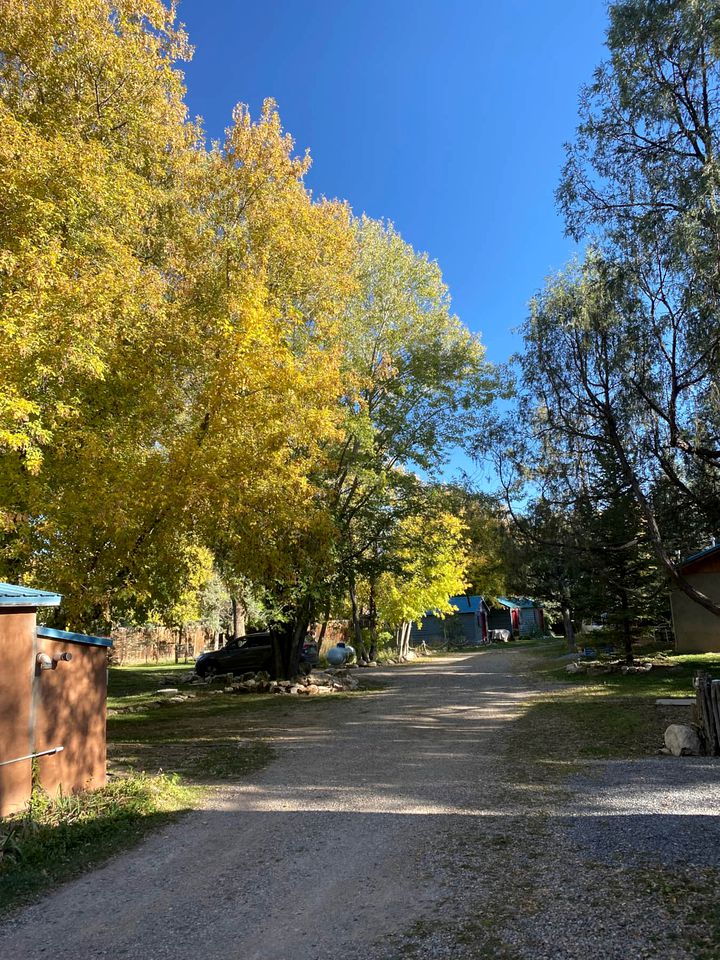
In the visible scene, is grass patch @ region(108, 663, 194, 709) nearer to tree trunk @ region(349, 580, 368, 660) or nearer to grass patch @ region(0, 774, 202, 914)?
tree trunk @ region(349, 580, 368, 660)

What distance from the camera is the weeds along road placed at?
386 centimetres

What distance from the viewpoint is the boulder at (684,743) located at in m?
8.28

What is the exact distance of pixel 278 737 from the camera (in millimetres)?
11219

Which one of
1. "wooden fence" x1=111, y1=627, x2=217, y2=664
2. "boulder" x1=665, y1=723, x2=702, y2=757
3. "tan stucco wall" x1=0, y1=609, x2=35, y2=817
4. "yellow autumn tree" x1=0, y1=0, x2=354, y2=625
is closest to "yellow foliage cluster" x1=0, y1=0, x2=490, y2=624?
"yellow autumn tree" x1=0, y1=0, x2=354, y2=625

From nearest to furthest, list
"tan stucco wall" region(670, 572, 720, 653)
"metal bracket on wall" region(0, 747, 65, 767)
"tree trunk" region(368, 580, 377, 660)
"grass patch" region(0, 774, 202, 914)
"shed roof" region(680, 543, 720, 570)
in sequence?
1. "grass patch" region(0, 774, 202, 914)
2. "metal bracket on wall" region(0, 747, 65, 767)
3. "shed roof" region(680, 543, 720, 570)
4. "tan stucco wall" region(670, 572, 720, 653)
5. "tree trunk" region(368, 580, 377, 660)

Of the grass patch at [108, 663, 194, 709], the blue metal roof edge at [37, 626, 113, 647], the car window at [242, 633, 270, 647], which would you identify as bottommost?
the grass patch at [108, 663, 194, 709]

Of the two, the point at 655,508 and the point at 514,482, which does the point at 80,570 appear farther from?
the point at 655,508

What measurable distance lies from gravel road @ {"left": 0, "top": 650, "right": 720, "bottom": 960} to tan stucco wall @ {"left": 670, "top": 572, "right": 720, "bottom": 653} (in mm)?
15351

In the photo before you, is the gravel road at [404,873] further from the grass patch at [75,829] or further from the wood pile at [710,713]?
the wood pile at [710,713]

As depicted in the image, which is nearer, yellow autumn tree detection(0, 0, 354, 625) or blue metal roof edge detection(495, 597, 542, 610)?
yellow autumn tree detection(0, 0, 354, 625)

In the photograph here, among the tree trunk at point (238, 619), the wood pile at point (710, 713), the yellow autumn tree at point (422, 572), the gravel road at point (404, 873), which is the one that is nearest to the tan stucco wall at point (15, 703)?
the gravel road at point (404, 873)

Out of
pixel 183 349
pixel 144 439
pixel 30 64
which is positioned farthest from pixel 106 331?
pixel 30 64

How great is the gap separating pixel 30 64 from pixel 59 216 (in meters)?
3.49

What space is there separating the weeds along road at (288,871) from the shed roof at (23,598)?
7.84 feet
